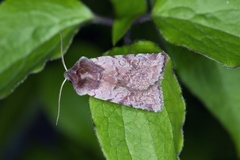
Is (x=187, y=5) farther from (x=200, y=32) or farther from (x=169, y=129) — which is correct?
(x=169, y=129)

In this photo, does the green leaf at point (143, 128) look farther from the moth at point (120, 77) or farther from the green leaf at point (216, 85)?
the green leaf at point (216, 85)

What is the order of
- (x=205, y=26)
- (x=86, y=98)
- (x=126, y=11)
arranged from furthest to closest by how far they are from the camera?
(x=86, y=98) → (x=126, y=11) → (x=205, y=26)

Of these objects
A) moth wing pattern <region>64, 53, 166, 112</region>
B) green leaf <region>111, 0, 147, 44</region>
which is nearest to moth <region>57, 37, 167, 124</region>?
moth wing pattern <region>64, 53, 166, 112</region>

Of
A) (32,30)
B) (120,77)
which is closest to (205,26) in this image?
(120,77)

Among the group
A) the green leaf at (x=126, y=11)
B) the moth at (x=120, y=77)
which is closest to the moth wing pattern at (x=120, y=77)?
the moth at (x=120, y=77)

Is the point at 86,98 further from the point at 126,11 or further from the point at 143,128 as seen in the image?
the point at 143,128

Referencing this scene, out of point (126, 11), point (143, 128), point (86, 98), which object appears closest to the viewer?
point (143, 128)

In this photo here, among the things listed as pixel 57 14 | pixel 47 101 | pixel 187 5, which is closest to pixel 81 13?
pixel 57 14

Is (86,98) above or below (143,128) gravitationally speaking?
below
